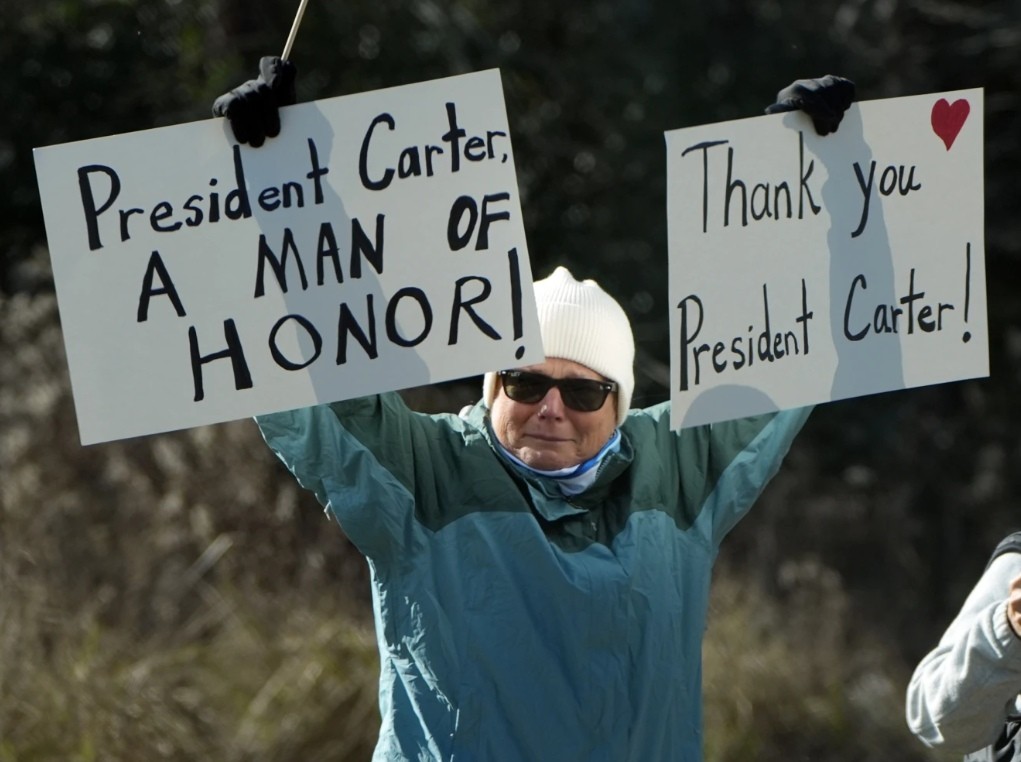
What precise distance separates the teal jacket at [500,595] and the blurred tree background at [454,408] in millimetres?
2604

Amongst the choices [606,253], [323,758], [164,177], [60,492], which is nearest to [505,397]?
[164,177]

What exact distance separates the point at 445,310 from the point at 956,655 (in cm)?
96

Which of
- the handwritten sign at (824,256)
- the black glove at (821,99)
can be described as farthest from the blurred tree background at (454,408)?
the black glove at (821,99)

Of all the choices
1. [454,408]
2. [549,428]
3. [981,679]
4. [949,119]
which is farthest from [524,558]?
[454,408]

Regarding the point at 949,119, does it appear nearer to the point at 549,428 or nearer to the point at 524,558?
the point at 549,428

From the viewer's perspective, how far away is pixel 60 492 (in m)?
6.66

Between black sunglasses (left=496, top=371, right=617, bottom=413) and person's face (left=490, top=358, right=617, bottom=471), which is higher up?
black sunglasses (left=496, top=371, right=617, bottom=413)

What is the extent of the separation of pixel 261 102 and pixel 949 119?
1.26 m

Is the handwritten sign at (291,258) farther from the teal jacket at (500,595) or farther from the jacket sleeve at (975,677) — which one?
the jacket sleeve at (975,677)

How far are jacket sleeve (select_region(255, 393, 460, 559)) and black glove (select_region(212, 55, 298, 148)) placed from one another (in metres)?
0.45

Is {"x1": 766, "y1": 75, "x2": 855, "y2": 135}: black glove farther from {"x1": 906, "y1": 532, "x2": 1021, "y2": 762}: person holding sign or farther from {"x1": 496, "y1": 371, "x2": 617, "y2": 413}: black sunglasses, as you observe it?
{"x1": 906, "y1": 532, "x2": 1021, "y2": 762}: person holding sign

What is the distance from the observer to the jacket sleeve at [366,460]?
2738 millimetres

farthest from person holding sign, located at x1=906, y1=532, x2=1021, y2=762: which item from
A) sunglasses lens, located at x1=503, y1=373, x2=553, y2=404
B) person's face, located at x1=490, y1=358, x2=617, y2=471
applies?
sunglasses lens, located at x1=503, y1=373, x2=553, y2=404

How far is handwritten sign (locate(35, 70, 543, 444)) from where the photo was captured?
2783 mm
